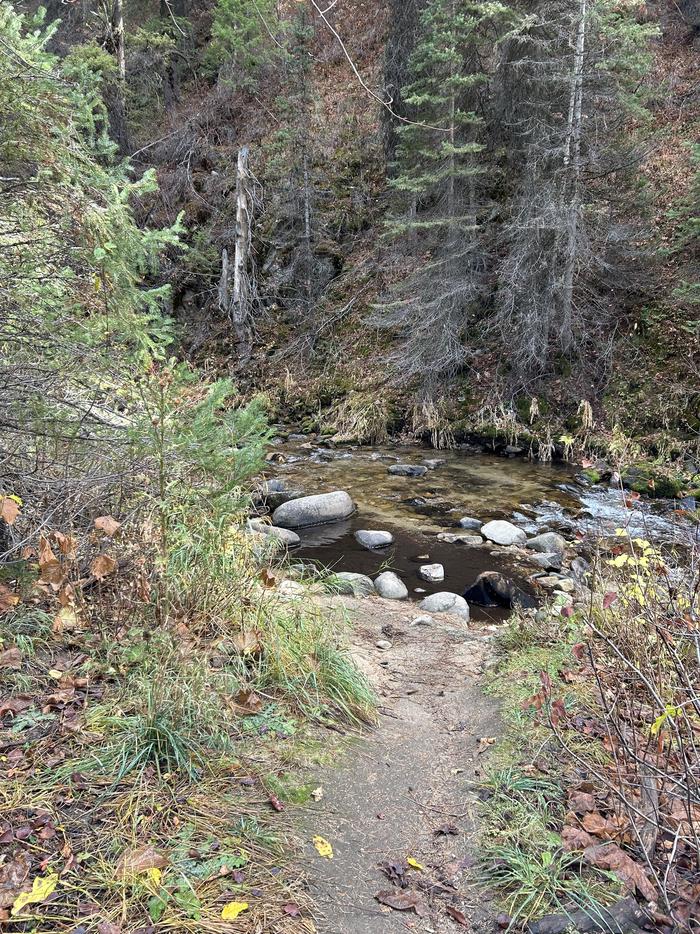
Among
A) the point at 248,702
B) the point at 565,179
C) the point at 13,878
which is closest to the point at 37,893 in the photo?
the point at 13,878

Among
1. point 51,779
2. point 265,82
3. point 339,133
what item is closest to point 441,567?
point 51,779

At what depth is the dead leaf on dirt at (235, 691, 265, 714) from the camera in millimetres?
3104

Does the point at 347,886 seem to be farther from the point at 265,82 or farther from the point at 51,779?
the point at 265,82

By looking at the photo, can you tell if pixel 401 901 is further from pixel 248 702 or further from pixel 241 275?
pixel 241 275

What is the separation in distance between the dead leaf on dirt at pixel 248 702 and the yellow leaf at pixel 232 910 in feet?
3.84

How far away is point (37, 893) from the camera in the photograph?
183cm

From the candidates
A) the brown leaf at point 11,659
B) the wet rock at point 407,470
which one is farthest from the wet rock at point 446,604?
the wet rock at point 407,470

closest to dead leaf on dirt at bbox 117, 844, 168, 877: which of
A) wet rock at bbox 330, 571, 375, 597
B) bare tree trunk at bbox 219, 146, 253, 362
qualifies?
wet rock at bbox 330, 571, 375, 597

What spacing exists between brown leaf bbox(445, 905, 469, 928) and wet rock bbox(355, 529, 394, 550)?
572 cm

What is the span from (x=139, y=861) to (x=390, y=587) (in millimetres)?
4669

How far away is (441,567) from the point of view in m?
7.16

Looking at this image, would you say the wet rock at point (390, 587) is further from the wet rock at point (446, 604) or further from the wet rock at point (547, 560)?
the wet rock at point (547, 560)

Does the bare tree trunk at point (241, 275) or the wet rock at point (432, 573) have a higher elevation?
the bare tree trunk at point (241, 275)

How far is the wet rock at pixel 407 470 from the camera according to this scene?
1096cm
